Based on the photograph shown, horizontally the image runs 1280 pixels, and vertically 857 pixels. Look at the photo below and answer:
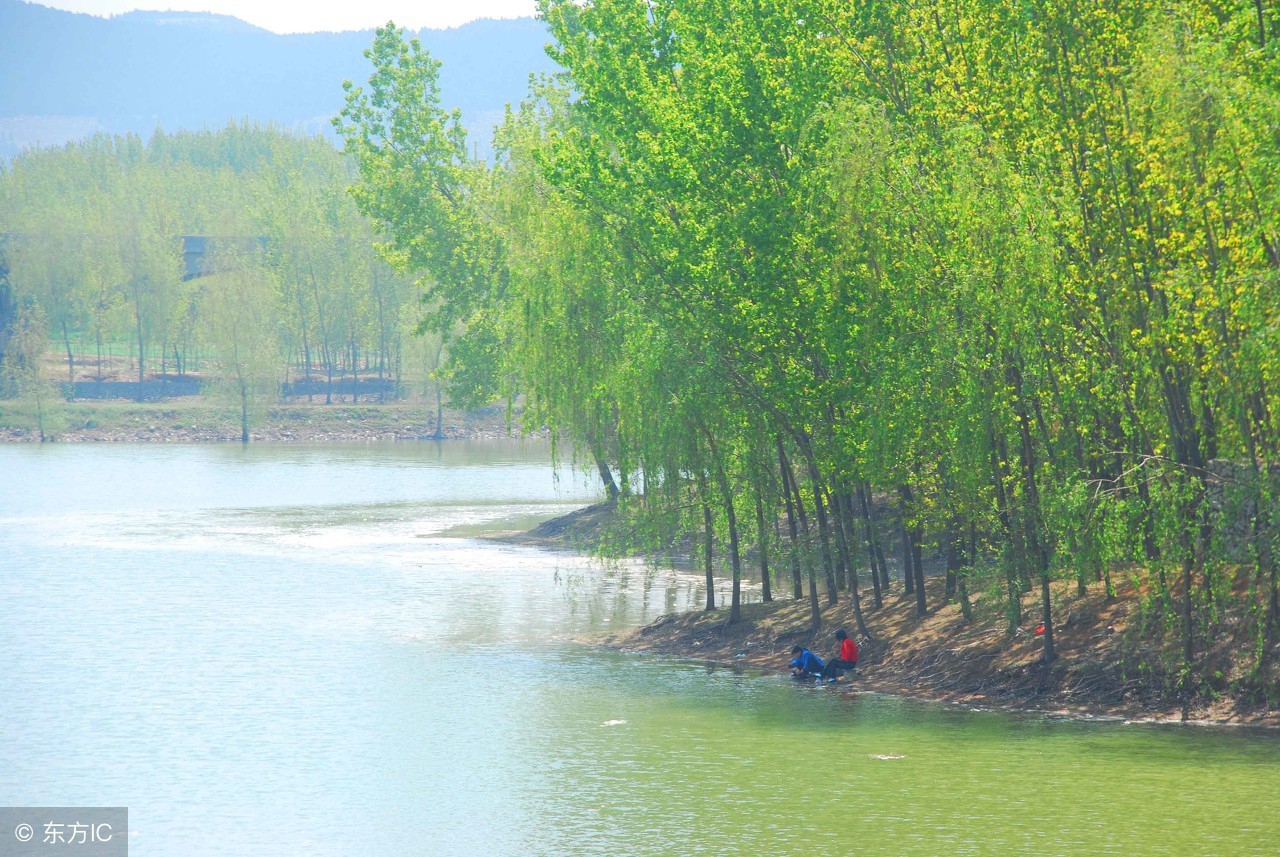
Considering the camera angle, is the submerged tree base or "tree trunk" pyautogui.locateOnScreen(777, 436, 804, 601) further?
"tree trunk" pyautogui.locateOnScreen(777, 436, 804, 601)

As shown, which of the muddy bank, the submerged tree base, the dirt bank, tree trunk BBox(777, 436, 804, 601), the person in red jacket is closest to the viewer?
the submerged tree base

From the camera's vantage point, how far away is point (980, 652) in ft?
95.4

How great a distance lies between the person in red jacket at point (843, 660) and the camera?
30.0 m

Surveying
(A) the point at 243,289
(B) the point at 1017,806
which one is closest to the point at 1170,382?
(B) the point at 1017,806

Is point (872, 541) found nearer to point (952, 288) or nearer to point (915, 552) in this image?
point (915, 552)

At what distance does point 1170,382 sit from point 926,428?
515cm

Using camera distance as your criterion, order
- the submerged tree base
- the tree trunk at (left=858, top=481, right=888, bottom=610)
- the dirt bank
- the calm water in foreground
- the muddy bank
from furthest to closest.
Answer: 1. the dirt bank
2. the tree trunk at (left=858, top=481, right=888, bottom=610)
3. the muddy bank
4. the submerged tree base
5. the calm water in foreground

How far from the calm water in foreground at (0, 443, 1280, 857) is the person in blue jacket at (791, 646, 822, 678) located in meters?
0.67

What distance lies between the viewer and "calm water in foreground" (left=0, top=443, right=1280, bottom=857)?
20.1 m

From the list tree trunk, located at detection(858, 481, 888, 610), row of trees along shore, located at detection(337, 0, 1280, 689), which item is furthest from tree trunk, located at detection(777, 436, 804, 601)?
tree trunk, located at detection(858, 481, 888, 610)

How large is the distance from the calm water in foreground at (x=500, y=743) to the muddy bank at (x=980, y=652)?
0.96m

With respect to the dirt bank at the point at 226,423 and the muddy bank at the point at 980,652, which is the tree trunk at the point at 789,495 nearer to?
the muddy bank at the point at 980,652

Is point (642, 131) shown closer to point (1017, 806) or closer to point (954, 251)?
point (954, 251)

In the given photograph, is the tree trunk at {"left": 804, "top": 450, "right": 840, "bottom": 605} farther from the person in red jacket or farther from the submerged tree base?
the person in red jacket
